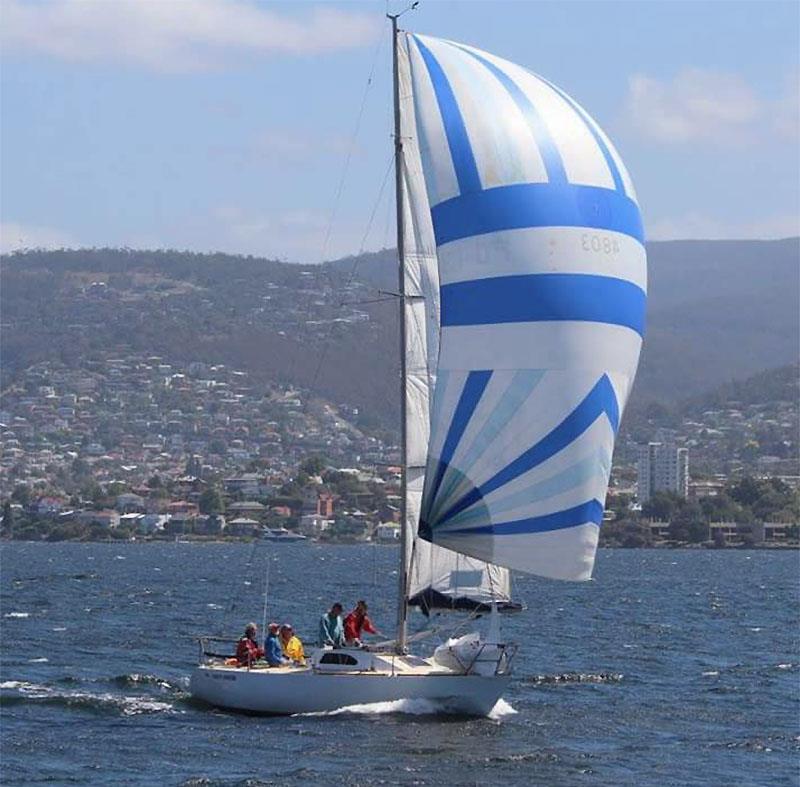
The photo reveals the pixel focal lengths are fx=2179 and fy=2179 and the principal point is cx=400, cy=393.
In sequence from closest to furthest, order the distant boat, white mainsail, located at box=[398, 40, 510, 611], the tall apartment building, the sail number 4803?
the sail number 4803
white mainsail, located at box=[398, 40, 510, 611]
the distant boat
the tall apartment building

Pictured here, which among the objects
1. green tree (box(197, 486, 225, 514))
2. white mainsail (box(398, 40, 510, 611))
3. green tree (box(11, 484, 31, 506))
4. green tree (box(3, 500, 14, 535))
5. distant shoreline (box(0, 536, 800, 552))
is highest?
green tree (box(11, 484, 31, 506))

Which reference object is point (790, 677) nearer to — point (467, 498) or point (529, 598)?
point (467, 498)

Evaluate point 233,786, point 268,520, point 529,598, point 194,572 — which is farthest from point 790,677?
point 268,520

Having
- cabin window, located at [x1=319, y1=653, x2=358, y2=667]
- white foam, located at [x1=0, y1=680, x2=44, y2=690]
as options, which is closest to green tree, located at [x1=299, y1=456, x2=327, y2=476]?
white foam, located at [x1=0, y1=680, x2=44, y2=690]

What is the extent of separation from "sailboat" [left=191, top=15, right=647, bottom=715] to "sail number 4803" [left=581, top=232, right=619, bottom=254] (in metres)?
0.02

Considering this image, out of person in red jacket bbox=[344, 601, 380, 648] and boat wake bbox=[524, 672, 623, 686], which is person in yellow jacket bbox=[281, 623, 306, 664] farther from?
boat wake bbox=[524, 672, 623, 686]

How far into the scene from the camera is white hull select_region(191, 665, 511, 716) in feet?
81.8

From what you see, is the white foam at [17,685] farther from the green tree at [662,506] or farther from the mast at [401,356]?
the green tree at [662,506]

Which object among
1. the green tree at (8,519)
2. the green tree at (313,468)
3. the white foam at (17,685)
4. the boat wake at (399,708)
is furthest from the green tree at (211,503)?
the boat wake at (399,708)

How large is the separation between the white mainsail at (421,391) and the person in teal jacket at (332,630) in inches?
34.7

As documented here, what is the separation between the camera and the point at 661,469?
Answer: 490ft

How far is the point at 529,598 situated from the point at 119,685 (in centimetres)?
3015

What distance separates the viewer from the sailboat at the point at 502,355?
24.6 m

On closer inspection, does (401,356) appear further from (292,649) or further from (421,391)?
(292,649)
